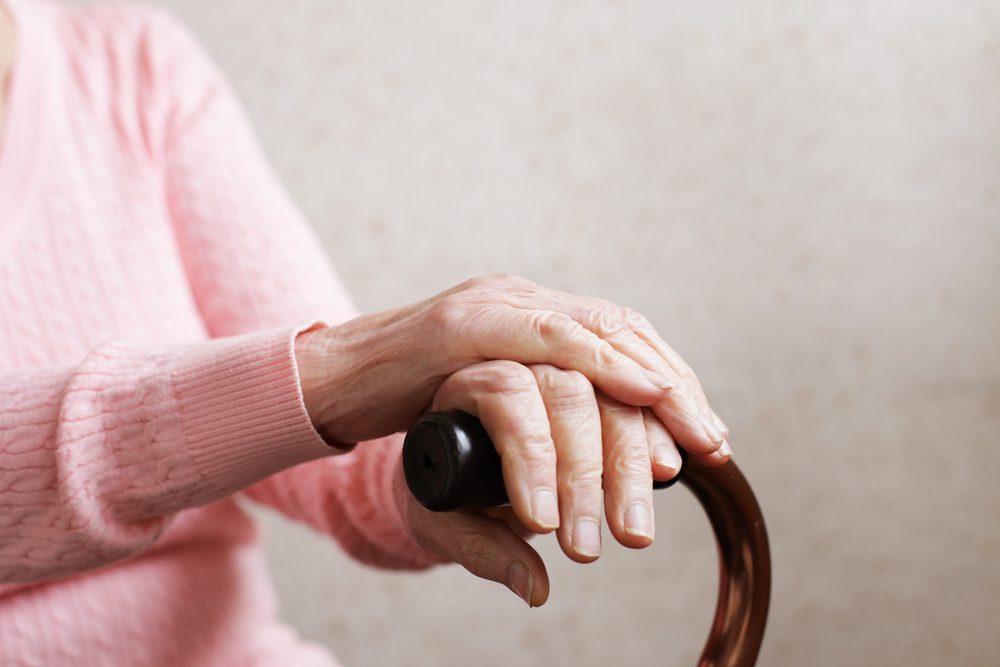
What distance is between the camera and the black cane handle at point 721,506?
1.34 feet

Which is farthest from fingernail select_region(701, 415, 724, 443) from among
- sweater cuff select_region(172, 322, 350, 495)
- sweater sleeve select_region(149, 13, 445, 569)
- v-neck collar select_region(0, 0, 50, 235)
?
v-neck collar select_region(0, 0, 50, 235)

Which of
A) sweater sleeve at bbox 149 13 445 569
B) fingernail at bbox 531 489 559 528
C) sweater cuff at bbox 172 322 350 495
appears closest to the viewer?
fingernail at bbox 531 489 559 528

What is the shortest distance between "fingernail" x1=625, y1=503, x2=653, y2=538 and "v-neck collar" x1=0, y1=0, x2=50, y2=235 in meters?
0.59

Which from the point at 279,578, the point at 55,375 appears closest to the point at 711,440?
the point at 55,375

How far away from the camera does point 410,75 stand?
112 cm

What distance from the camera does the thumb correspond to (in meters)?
0.44

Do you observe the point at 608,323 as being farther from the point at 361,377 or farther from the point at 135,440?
the point at 135,440

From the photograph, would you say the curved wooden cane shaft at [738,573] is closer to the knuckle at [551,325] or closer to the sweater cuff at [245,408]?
the knuckle at [551,325]

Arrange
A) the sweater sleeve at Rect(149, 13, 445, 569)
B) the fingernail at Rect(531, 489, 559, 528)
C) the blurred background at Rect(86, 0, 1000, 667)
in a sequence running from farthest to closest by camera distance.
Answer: the blurred background at Rect(86, 0, 1000, 667)
the sweater sleeve at Rect(149, 13, 445, 569)
the fingernail at Rect(531, 489, 559, 528)

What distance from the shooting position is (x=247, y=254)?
0.80 meters

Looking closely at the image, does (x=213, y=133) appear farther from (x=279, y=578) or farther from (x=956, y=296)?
(x=956, y=296)

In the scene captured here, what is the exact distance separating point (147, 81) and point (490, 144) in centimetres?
41

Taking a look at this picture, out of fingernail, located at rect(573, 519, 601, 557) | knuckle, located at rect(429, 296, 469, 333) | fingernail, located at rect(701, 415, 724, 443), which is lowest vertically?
fingernail, located at rect(573, 519, 601, 557)

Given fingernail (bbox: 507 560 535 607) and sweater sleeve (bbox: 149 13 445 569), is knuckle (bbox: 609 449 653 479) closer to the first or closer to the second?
fingernail (bbox: 507 560 535 607)
